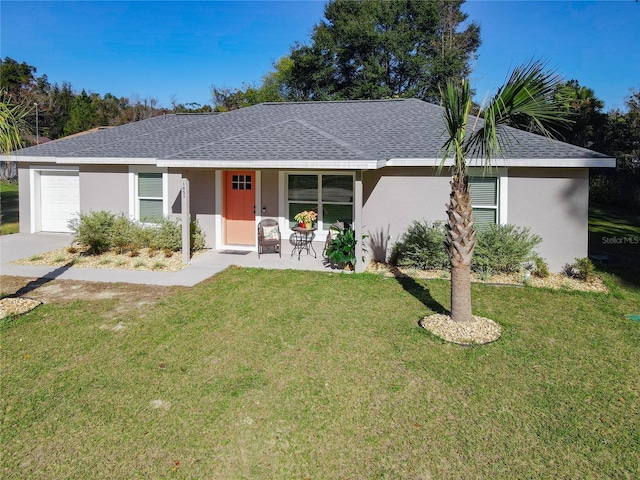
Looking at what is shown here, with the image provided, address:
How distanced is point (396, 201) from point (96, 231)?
25.8ft

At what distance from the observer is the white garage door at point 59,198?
14.9 metres

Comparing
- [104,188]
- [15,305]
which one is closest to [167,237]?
[104,188]

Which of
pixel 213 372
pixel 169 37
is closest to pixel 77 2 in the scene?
pixel 169 37

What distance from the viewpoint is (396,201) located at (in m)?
11.2

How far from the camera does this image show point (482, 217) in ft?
35.6

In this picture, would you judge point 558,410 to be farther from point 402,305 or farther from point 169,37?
point 169,37

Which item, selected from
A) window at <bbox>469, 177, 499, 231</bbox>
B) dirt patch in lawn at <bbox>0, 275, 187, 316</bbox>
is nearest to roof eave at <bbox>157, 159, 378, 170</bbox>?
window at <bbox>469, 177, 499, 231</bbox>

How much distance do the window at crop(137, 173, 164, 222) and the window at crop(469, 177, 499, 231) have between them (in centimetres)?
857

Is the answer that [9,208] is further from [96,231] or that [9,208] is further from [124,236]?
[124,236]

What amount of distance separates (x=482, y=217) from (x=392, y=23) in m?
25.8

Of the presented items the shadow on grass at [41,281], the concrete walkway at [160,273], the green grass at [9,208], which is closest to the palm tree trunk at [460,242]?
the concrete walkway at [160,273]

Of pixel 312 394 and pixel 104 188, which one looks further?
pixel 104 188

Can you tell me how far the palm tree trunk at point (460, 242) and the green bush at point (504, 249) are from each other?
12.3ft

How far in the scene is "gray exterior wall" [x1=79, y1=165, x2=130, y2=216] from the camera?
13.1 metres
